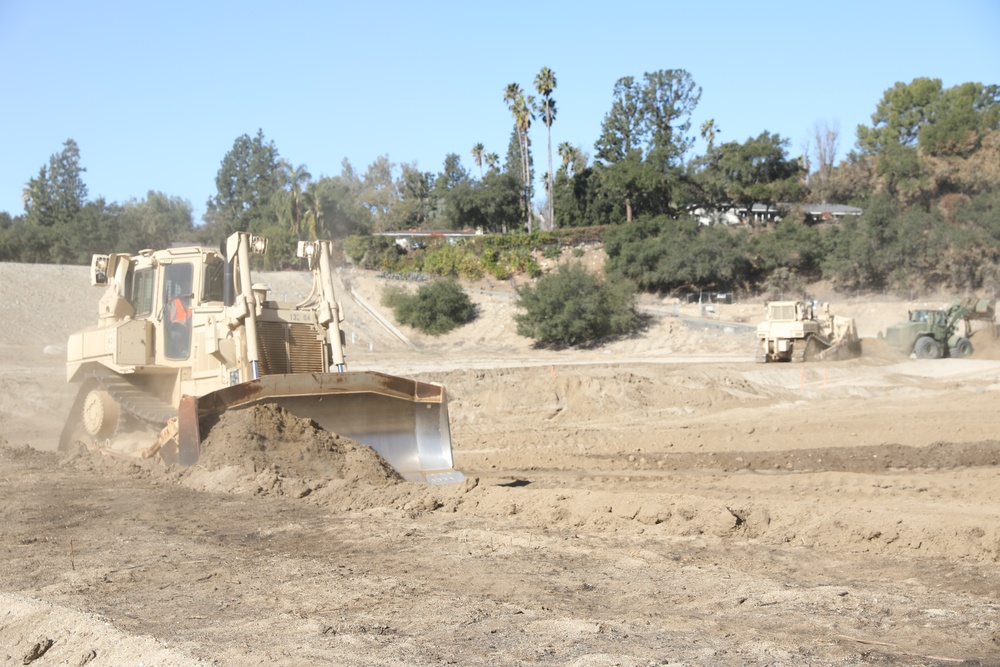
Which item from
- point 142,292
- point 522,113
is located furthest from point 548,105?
point 142,292

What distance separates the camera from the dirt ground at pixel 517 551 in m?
5.02

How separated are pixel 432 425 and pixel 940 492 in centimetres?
560

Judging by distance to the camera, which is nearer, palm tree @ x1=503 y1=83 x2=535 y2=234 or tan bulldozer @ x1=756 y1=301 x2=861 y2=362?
tan bulldozer @ x1=756 y1=301 x2=861 y2=362

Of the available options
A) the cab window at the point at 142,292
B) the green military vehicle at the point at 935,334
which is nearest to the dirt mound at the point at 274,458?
the cab window at the point at 142,292

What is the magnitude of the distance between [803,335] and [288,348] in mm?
21665

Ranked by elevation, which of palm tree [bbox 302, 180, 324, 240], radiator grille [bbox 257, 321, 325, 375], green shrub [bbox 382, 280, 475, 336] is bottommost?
green shrub [bbox 382, 280, 475, 336]

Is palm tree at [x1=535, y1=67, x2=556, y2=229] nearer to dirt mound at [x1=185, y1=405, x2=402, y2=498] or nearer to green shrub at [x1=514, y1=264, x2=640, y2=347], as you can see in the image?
green shrub at [x1=514, y1=264, x2=640, y2=347]

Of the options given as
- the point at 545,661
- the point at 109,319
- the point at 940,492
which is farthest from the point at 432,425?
the point at 545,661

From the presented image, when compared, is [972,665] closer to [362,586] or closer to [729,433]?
[362,586]

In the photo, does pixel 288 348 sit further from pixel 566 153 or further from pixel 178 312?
pixel 566 153

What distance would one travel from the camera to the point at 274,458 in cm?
996

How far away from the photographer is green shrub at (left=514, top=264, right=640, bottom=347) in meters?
40.6

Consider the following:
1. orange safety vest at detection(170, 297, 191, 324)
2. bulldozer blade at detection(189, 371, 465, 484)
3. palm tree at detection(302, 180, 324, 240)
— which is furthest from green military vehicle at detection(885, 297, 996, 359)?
palm tree at detection(302, 180, 324, 240)

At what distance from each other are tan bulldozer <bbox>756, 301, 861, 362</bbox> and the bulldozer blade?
68.1 feet
